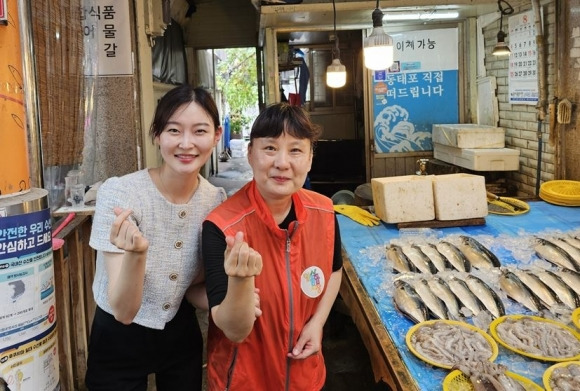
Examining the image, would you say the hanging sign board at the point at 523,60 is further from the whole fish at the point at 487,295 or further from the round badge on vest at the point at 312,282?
the round badge on vest at the point at 312,282

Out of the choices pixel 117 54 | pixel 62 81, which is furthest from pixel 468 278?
pixel 117 54

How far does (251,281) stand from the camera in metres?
1.85

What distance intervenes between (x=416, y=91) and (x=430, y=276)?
20.4 ft

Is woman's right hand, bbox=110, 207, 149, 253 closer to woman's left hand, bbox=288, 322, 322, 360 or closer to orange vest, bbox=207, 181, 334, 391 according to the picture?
orange vest, bbox=207, 181, 334, 391

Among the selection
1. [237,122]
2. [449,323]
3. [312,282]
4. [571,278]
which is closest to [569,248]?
[571,278]

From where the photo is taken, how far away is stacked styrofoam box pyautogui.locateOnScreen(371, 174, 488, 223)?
496 centimetres

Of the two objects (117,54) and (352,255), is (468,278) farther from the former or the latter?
(117,54)

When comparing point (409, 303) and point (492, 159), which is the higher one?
point (492, 159)

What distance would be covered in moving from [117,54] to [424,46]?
18.7ft

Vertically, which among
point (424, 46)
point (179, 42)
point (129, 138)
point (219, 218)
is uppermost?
point (179, 42)

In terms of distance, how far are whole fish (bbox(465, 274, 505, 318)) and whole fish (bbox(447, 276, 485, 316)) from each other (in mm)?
33

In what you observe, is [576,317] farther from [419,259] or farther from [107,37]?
[107,37]

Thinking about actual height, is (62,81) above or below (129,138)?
above

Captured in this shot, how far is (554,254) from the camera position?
3.88 m
